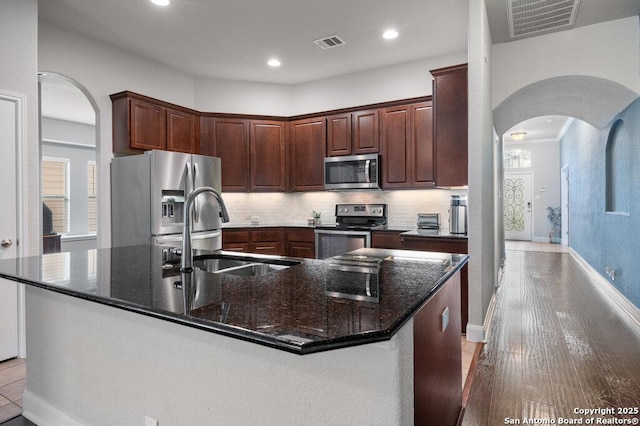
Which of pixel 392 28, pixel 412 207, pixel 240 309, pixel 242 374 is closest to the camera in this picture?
pixel 240 309

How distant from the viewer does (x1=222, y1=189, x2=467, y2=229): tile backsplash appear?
477cm

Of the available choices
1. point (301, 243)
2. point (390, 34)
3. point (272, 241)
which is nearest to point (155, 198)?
point (272, 241)

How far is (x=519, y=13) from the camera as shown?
338 centimetres

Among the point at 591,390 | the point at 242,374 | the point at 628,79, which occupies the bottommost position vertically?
the point at 591,390

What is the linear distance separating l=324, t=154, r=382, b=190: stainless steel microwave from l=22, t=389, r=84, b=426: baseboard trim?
12.1ft

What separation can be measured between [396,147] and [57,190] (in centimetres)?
651

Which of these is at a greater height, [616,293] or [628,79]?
[628,79]

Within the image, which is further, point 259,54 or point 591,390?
point 259,54

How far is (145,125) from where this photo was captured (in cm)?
421

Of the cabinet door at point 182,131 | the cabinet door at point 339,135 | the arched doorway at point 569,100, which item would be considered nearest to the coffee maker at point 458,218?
the arched doorway at point 569,100

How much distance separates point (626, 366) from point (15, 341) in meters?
4.68

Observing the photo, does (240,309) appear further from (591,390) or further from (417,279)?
(591,390)

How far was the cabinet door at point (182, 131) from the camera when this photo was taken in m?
4.55

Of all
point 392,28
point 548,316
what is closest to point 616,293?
point 548,316
